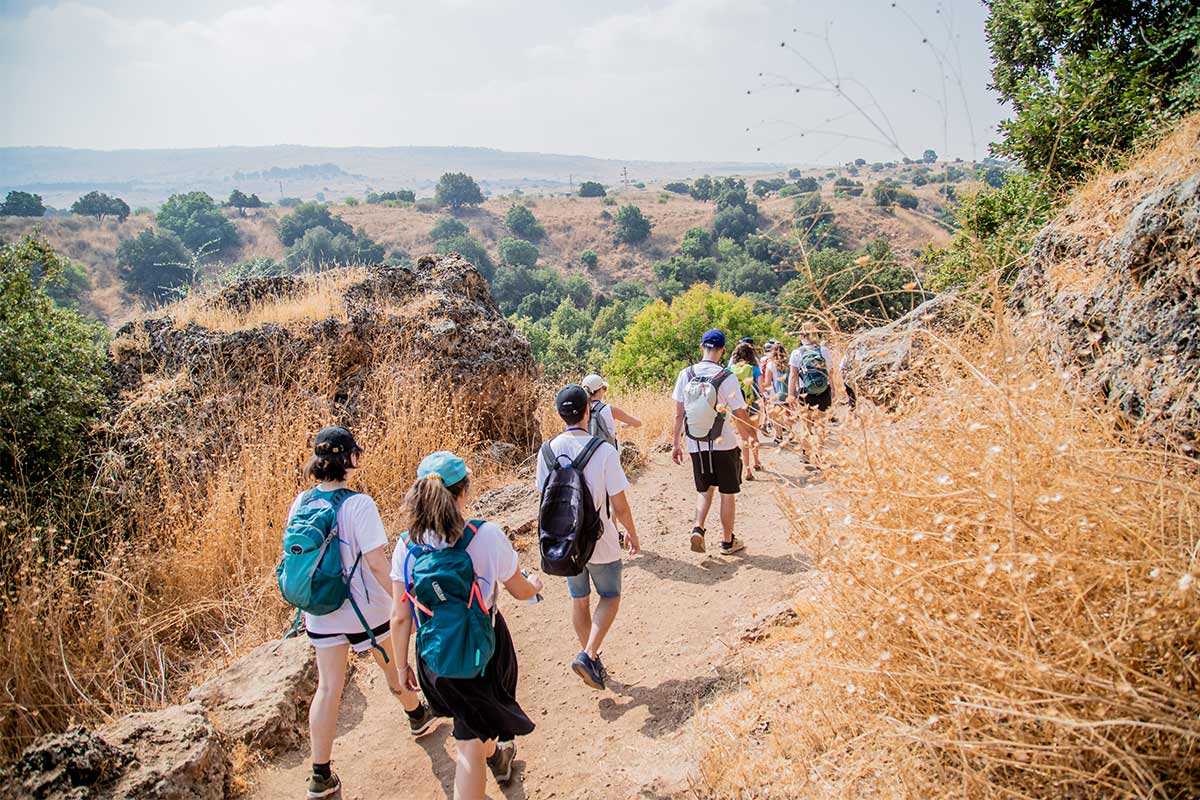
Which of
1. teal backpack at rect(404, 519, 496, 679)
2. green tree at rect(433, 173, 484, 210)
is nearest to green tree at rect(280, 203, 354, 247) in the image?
green tree at rect(433, 173, 484, 210)

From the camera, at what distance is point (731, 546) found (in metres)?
5.91

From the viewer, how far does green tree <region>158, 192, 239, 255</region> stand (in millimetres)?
83812

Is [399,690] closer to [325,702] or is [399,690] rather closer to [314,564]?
[325,702]

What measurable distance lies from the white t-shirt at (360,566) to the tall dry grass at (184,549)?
1.88 meters

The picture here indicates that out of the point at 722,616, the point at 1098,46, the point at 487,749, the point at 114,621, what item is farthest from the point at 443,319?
the point at 1098,46

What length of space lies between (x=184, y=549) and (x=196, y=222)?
95806 millimetres

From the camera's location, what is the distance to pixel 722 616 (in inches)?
193

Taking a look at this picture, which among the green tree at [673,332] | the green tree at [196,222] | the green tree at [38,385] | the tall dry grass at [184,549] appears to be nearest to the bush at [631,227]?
the green tree at [196,222]

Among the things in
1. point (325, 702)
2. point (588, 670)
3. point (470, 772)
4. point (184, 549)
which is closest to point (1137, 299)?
point (588, 670)

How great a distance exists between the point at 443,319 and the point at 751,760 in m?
7.30

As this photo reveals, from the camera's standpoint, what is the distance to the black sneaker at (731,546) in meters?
5.89

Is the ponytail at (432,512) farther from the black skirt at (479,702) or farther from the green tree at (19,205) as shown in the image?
the green tree at (19,205)

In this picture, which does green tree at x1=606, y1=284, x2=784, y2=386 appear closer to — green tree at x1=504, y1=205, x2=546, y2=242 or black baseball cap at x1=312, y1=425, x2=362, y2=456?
black baseball cap at x1=312, y1=425, x2=362, y2=456

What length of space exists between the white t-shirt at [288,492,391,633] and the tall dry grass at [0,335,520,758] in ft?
6.17
